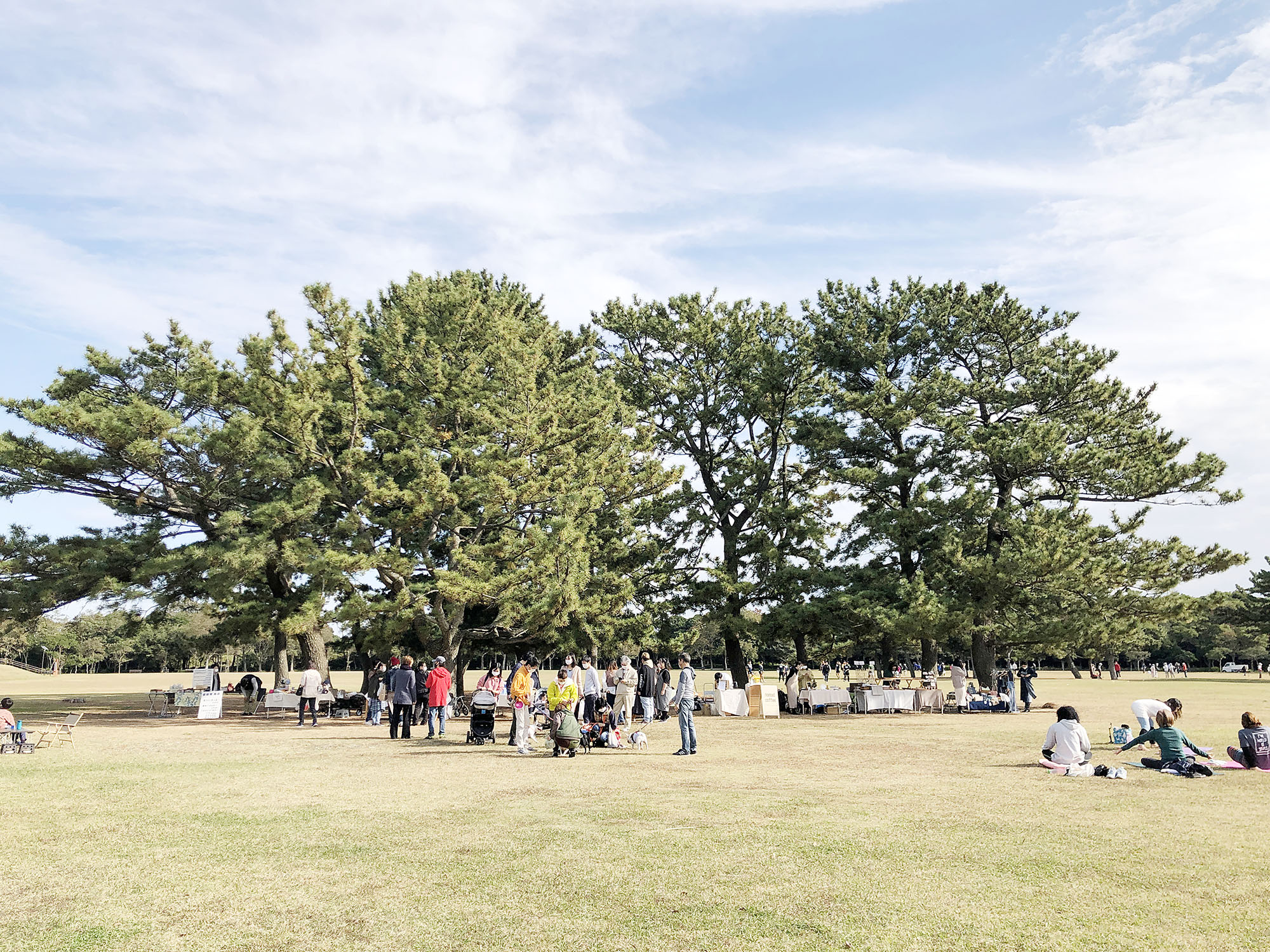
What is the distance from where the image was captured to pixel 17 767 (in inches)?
529

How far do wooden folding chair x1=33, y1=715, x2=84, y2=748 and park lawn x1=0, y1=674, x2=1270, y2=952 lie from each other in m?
2.82

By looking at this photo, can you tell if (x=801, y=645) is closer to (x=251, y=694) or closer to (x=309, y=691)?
(x=309, y=691)

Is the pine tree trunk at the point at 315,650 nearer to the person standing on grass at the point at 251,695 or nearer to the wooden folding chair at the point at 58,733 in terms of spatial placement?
the person standing on grass at the point at 251,695

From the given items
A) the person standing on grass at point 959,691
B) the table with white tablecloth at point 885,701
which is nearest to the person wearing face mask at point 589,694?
the table with white tablecloth at point 885,701

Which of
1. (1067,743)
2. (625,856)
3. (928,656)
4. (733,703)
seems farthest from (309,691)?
(928,656)

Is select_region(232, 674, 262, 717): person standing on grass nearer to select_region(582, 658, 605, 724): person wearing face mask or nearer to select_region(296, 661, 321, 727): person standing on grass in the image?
select_region(296, 661, 321, 727): person standing on grass

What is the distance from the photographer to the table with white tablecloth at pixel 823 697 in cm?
2700

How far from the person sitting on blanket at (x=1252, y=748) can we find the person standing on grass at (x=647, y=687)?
38.3ft

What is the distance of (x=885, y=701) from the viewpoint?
1080 inches

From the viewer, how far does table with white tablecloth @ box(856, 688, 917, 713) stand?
27.2 metres

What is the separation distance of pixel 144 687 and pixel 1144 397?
1987 inches

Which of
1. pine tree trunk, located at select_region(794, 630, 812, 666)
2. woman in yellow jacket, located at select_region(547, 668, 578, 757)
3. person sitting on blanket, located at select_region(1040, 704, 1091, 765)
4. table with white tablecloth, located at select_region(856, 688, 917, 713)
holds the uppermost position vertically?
pine tree trunk, located at select_region(794, 630, 812, 666)

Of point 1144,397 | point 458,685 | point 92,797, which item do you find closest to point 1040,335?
point 1144,397

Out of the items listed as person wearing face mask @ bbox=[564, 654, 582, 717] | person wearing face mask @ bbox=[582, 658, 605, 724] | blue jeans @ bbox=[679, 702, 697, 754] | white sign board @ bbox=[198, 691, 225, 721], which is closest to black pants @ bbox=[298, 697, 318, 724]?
white sign board @ bbox=[198, 691, 225, 721]
